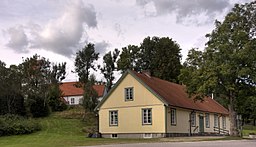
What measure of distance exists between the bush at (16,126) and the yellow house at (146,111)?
737cm

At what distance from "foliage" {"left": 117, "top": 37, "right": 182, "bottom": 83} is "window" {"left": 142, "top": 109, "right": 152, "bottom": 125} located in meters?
22.2

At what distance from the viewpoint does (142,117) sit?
4022cm

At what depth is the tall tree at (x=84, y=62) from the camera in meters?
61.5

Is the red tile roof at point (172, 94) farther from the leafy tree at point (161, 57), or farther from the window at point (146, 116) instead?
the leafy tree at point (161, 57)

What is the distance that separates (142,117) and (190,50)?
7799mm

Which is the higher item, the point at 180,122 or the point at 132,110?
the point at 132,110

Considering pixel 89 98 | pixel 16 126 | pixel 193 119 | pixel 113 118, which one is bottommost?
pixel 16 126

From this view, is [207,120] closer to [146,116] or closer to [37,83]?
[146,116]

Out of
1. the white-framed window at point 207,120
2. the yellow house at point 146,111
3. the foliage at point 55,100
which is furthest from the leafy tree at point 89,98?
the white-framed window at point 207,120

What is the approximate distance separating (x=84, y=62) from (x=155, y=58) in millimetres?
10740

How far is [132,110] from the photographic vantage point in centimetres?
4112

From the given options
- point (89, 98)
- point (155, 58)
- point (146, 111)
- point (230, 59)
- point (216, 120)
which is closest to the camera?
point (230, 59)

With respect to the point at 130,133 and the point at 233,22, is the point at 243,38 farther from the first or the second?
the point at 130,133

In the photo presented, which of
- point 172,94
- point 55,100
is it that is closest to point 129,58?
point 55,100
